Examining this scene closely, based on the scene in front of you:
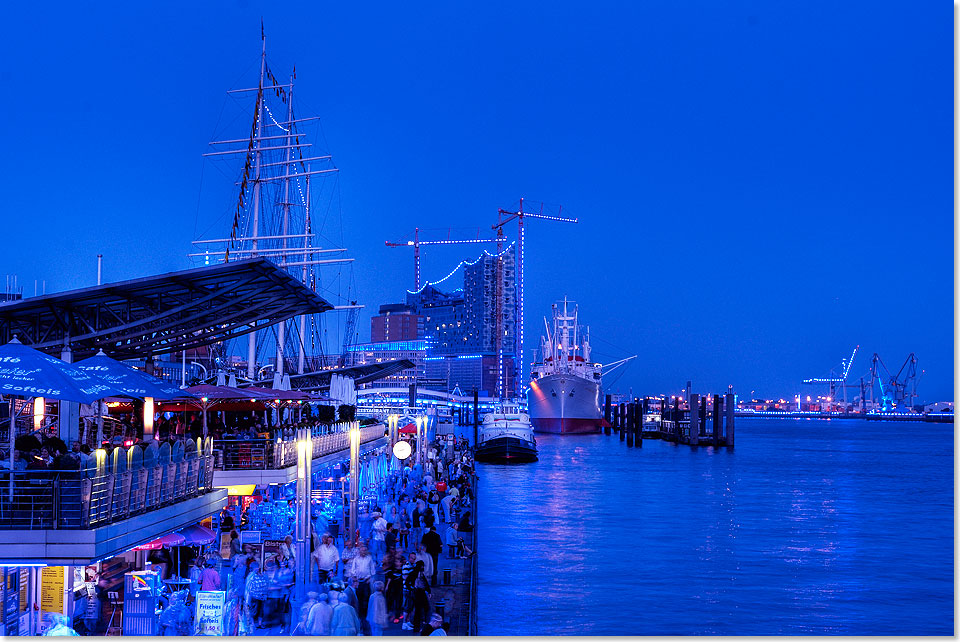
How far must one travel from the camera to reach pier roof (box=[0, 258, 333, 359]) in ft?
61.4

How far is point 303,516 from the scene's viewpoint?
16.1m

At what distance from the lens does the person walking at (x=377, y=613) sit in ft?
43.0

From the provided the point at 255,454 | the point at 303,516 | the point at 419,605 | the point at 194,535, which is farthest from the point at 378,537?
the point at 194,535

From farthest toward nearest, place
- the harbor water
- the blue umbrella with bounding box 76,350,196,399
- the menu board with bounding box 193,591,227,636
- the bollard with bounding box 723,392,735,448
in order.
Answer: the bollard with bounding box 723,392,735,448 → the harbor water → the menu board with bounding box 193,591,227,636 → the blue umbrella with bounding box 76,350,196,399

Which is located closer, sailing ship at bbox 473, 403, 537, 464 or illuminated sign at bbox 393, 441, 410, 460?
illuminated sign at bbox 393, 441, 410, 460

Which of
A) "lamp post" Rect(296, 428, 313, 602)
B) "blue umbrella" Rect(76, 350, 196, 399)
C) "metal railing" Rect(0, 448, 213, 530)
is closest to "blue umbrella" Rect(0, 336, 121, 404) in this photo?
"metal railing" Rect(0, 448, 213, 530)

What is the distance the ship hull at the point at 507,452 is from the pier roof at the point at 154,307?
40911 millimetres

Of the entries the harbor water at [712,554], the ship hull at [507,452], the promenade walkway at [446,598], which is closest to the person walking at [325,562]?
the promenade walkway at [446,598]

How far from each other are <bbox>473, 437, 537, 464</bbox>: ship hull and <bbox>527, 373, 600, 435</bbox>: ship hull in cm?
4265

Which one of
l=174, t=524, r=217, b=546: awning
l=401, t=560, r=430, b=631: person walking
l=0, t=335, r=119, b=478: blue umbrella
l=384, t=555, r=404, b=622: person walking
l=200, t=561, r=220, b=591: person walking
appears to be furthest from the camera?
l=384, t=555, r=404, b=622: person walking

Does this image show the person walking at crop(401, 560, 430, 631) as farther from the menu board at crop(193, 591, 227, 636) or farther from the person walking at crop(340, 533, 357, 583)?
the menu board at crop(193, 591, 227, 636)

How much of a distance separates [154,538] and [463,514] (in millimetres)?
13363

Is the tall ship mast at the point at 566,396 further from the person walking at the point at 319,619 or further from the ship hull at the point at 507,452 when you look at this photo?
the person walking at the point at 319,619

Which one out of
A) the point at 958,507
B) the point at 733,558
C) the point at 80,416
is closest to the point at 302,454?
the point at 80,416
